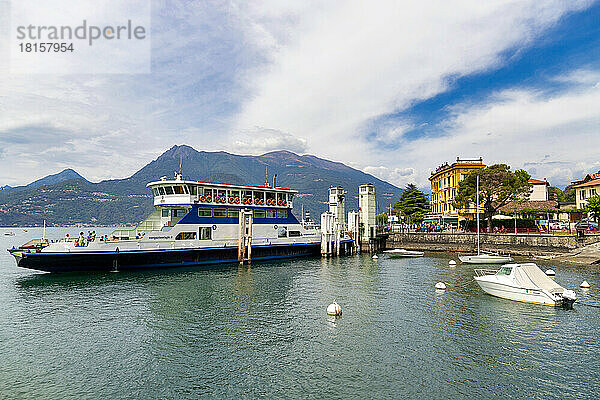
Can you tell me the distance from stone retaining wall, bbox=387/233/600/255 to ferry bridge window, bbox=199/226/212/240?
3220 centimetres

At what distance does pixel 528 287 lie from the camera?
20359 millimetres

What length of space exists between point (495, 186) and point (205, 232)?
42.1 meters

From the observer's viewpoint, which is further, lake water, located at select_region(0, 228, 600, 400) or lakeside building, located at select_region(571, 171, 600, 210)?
lakeside building, located at select_region(571, 171, 600, 210)

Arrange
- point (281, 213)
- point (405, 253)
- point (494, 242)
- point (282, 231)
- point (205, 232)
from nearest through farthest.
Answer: point (205, 232) < point (282, 231) < point (281, 213) < point (405, 253) < point (494, 242)

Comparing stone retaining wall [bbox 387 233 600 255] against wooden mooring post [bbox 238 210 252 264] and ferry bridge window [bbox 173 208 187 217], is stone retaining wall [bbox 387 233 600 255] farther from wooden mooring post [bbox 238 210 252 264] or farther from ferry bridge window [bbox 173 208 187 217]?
ferry bridge window [bbox 173 208 187 217]

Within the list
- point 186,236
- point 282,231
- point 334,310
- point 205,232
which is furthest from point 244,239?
point 334,310

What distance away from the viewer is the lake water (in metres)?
11.1

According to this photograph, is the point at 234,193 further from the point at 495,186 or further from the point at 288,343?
the point at 495,186

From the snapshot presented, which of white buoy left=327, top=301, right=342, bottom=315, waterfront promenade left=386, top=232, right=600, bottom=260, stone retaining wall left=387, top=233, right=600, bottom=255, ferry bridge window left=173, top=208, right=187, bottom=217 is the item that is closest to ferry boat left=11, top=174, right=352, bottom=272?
ferry bridge window left=173, top=208, right=187, bottom=217

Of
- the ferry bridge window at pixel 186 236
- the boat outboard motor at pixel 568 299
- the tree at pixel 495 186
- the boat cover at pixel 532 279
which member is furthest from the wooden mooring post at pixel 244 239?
the tree at pixel 495 186

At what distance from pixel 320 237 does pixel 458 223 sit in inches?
1139

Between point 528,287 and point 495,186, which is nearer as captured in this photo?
point 528,287

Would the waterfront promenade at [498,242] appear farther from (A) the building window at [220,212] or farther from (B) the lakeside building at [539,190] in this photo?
(A) the building window at [220,212]

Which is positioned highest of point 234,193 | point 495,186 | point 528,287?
point 495,186
